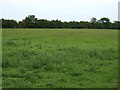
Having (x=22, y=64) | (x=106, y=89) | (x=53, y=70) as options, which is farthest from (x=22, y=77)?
(x=106, y=89)

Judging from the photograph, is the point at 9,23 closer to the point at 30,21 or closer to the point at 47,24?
the point at 30,21

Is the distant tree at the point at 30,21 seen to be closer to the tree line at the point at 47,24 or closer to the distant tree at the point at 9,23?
the tree line at the point at 47,24

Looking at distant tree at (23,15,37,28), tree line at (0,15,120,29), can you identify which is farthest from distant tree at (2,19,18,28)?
distant tree at (23,15,37,28)

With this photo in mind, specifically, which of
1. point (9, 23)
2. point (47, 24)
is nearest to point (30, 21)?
point (47, 24)

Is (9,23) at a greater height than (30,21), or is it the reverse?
(30,21)

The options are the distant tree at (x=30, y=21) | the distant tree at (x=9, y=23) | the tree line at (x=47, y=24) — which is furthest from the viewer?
the distant tree at (x=30, y=21)

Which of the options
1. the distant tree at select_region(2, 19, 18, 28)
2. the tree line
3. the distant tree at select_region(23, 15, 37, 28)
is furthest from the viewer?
the distant tree at select_region(23, 15, 37, 28)

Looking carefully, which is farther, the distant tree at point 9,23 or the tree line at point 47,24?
the tree line at point 47,24

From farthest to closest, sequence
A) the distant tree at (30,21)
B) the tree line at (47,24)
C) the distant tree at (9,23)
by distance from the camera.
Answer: the distant tree at (30,21)
the tree line at (47,24)
the distant tree at (9,23)

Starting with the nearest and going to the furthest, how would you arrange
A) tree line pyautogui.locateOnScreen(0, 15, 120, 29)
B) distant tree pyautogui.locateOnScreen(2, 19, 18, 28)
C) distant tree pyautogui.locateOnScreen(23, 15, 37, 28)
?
distant tree pyautogui.locateOnScreen(2, 19, 18, 28) → tree line pyautogui.locateOnScreen(0, 15, 120, 29) → distant tree pyautogui.locateOnScreen(23, 15, 37, 28)

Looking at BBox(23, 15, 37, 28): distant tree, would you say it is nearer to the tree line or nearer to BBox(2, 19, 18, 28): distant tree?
the tree line

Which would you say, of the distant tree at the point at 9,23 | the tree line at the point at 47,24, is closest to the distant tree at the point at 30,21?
the tree line at the point at 47,24

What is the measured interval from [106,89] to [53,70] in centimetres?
353

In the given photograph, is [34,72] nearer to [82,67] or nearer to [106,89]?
[82,67]
